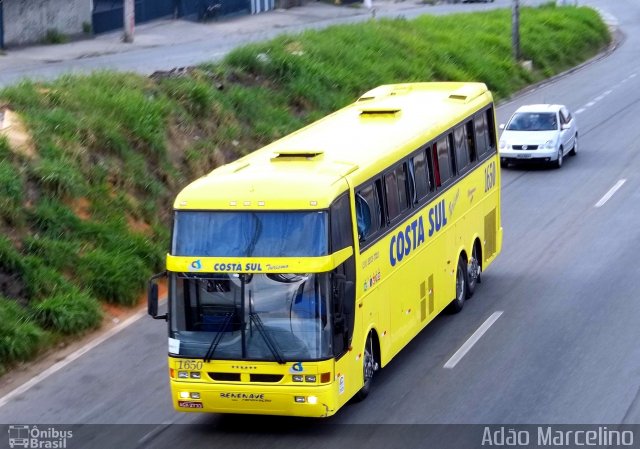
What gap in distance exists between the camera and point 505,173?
31.8 metres

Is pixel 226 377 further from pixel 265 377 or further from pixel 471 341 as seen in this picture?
pixel 471 341

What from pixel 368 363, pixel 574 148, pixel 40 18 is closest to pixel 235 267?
pixel 368 363

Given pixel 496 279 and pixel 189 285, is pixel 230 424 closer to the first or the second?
pixel 189 285

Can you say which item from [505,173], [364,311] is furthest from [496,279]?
[505,173]

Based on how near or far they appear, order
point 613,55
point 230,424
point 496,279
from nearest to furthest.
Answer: point 230,424
point 496,279
point 613,55

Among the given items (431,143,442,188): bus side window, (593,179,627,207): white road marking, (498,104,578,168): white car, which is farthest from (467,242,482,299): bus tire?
(498,104,578,168): white car

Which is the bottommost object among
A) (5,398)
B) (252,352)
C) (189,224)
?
(5,398)

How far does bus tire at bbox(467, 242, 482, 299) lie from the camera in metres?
20.1

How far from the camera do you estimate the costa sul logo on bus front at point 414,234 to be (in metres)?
16.1

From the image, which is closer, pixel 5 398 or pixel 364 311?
pixel 364 311

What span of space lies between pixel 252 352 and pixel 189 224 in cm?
167

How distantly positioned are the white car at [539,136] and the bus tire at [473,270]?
11.3 m

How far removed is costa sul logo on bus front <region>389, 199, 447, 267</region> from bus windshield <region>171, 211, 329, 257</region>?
238 cm

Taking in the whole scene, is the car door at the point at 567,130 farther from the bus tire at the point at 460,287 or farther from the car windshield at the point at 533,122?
the bus tire at the point at 460,287
